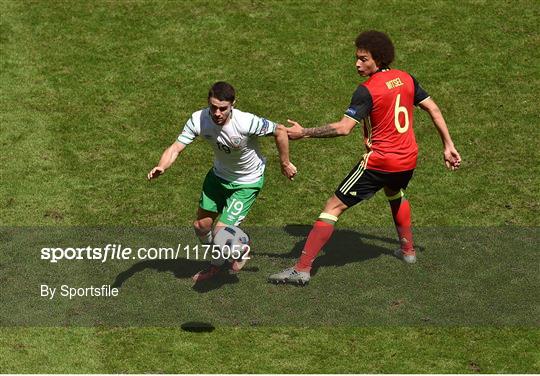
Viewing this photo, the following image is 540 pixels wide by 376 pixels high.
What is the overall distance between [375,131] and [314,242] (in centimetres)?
153

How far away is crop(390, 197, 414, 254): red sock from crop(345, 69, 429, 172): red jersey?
71 cm

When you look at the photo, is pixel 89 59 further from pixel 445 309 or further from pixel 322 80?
pixel 445 309

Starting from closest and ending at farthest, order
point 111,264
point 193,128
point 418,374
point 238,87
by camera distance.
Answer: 1. point 418,374
2. point 193,128
3. point 111,264
4. point 238,87

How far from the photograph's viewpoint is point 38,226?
639 inches

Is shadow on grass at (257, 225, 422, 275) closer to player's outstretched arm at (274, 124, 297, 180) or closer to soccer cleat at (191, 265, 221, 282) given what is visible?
soccer cleat at (191, 265, 221, 282)

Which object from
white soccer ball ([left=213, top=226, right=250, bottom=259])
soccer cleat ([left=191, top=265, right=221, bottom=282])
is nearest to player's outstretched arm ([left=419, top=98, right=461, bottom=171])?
white soccer ball ([left=213, top=226, right=250, bottom=259])

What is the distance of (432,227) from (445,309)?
209 centimetres

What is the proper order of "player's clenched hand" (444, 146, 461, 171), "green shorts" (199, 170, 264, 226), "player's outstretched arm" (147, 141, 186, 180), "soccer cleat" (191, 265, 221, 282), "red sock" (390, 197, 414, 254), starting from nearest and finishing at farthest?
"player's outstretched arm" (147, 141, 186, 180) → "green shorts" (199, 170, 264, 226) → "player's clenched hand" (444, 146, 461, 171) → "soccer cleat" (191, 265, 221, 282) → "red sock" (390, 197, 414, 254)

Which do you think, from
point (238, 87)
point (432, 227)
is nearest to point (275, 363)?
point (432, 227)

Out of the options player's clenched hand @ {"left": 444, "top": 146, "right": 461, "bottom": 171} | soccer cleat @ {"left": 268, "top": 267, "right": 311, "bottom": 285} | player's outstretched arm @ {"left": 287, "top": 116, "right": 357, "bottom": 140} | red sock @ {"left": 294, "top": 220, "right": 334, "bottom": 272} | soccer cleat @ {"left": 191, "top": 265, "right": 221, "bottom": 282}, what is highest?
player's outstretched arm @ {"left": 287, "top": 116, "right": 357, "bottom": 140}

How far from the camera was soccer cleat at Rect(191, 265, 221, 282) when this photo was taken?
598 inches

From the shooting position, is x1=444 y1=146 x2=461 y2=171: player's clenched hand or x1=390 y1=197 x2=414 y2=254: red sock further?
x1=390 y1=197 x2=414 y2=254: red sock

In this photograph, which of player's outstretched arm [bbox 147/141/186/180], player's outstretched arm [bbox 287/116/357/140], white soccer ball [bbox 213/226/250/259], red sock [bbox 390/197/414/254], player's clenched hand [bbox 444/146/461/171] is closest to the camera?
player's outstretched arm [bbox 147/141/186/180]

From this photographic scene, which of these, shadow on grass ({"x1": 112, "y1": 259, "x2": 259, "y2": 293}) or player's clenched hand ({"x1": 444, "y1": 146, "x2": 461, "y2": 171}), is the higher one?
player's clenched hand ({"x1": 444, "y1": 146, "x2": 461, "y2": 171})
